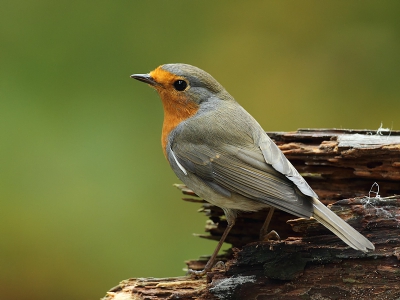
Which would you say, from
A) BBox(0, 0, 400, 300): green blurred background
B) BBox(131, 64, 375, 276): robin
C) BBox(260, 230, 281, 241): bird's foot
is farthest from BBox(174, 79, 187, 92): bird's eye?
BBox(0, 0, 400, 300): green blurred background

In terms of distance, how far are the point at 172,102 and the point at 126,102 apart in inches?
89.0

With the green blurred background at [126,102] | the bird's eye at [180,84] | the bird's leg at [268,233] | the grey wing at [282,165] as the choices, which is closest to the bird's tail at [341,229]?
the grey wing at [282,165]

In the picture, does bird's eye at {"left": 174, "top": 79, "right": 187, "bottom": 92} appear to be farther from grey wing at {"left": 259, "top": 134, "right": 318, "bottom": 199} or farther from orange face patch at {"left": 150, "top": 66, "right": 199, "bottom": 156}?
grey wing at {"left": 259, "top": 134, "right": 318, "bottom": 199}

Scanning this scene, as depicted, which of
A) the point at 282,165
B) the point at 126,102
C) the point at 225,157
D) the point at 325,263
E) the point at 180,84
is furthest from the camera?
the point at 126,102

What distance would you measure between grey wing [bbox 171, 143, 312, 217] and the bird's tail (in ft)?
0.22

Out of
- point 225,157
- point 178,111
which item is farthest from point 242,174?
point 178,111

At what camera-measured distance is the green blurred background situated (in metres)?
5.72

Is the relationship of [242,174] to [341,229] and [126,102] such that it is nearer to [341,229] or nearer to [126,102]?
[341,229]

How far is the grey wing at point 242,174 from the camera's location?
3.26m

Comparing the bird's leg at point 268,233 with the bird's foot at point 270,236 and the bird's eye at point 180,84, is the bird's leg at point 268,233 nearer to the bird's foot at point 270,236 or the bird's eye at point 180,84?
the bird's foot at point 270,236

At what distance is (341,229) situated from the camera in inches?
119

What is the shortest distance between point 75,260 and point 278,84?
312cm

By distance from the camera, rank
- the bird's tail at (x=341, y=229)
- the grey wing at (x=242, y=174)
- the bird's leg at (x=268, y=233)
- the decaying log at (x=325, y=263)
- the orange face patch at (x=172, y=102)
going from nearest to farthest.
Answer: the bird's tail at (x=341, y=229)
the decaying log at (x=325, y=263)
the grey wing at (x=242, y=174)
the bird's leg at (x=268, y=233)
the orange face patch at (x=172, y=102)

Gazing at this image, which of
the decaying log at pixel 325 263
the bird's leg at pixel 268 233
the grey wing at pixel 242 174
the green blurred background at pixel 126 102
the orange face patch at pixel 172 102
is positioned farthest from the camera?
the green blurred background at pixel 126 102
